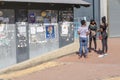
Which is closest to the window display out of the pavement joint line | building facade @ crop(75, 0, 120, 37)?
the pavement joint line

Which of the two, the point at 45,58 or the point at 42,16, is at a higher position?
the point at 42,16

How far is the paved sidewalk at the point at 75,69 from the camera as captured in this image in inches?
546

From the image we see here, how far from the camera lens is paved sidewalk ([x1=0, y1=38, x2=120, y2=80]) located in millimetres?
13875

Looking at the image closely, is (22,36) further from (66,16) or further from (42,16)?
(66,16)

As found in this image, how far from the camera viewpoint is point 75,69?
15.3 metres

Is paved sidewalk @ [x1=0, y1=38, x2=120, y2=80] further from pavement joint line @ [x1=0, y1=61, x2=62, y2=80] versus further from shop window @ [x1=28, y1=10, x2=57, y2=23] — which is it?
shop window @ [x1=28, y1=10, x2=57, y2=23]

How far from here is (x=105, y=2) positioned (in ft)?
86.8

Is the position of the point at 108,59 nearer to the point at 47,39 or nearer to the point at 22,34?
the point at 47,39

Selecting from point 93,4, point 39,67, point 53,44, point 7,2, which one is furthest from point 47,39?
point 93,4

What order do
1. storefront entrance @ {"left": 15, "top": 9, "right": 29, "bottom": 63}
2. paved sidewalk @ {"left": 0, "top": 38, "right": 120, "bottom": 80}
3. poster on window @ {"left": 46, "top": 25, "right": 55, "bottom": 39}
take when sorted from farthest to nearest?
poster on window @ {"left": 46, "top": 25, "right": 55, "bottom": 39} → storefront entrance @ {"left": 15, "top": 9, "right": 29, "bottom": 63} → paved sidewalk @ {"left": 0, "top": 38, "right": 120, "bottom": 80}

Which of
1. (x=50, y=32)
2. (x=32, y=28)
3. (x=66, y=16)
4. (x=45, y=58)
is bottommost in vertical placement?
(x=45, y=58)

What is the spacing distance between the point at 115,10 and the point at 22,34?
12063 mm

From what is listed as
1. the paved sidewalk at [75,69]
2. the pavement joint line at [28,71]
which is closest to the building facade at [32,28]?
the pavement joint line at [28,71]

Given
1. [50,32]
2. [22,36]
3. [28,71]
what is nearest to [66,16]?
[50,32]
